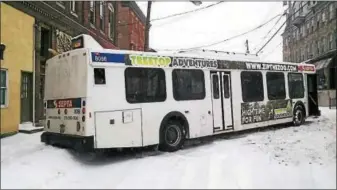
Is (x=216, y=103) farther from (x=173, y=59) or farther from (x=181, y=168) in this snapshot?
(x=181, y=168)

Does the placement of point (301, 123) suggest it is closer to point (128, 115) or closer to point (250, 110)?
point (250, 110)

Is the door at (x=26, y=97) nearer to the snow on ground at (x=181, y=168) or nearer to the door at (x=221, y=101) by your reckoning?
the snow on ground at (x=181, y=168)

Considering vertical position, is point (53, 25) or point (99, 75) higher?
point (53, 25)

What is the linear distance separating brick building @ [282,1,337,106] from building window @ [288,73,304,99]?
12809mm

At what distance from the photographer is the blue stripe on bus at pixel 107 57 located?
8.70m

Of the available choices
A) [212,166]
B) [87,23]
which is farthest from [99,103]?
[87,23]

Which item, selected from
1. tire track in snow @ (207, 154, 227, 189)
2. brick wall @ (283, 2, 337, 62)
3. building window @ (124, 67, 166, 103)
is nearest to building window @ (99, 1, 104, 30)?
building window @ (124, 67, 166, 103)

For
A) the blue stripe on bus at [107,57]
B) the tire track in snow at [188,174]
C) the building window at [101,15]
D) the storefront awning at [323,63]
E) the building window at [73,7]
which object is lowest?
the tire track in snow at [188,174]

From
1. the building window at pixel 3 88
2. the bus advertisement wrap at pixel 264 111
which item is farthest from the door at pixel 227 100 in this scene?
the building window at pixel 3 88

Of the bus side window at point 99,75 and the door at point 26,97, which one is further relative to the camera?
the door at point 26,97

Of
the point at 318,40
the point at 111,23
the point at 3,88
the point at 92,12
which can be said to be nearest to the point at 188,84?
the point at 3,88

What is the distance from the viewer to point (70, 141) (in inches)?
344

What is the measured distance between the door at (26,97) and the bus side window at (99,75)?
259 inches

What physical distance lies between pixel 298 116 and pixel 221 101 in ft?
17.7
